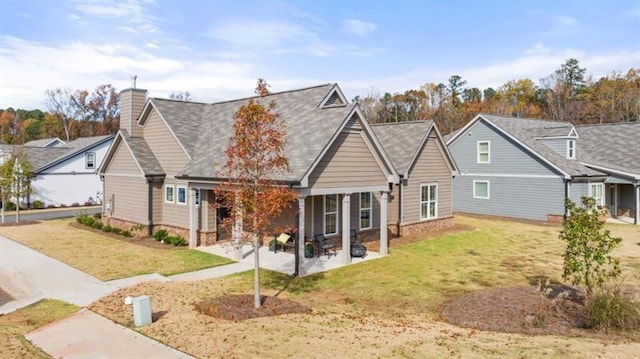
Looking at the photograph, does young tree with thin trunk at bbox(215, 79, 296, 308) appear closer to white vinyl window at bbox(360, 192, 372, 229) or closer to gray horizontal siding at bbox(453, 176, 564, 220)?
white vinyl window at bbox(360, 192, 372, 229)

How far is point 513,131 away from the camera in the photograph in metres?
32.0

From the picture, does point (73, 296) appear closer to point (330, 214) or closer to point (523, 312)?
point (330, 214)

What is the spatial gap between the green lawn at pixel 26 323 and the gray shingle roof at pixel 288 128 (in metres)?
5.37

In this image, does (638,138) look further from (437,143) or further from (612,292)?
(612,292)

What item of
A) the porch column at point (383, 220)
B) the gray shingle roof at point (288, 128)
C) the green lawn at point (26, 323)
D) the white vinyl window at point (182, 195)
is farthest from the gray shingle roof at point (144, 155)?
the porch column at point (383, 220)

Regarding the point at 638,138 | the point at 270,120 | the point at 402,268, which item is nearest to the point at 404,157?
the point at 402,268

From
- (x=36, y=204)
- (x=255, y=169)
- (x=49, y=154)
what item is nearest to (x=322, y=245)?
(x=255, y=169)

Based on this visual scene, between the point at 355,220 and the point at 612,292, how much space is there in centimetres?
1218

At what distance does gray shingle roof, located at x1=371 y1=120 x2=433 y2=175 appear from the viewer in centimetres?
2442

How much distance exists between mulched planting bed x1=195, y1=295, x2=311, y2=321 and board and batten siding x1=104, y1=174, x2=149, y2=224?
41.1 feet

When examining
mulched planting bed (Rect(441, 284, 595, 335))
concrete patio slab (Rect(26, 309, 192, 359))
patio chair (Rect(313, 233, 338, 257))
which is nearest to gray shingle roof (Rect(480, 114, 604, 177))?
patio chair (Rect(313, 233, 338, 257))

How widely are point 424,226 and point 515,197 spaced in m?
9.72

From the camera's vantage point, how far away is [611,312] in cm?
1011

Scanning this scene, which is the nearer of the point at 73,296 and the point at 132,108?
the point at 73,296
